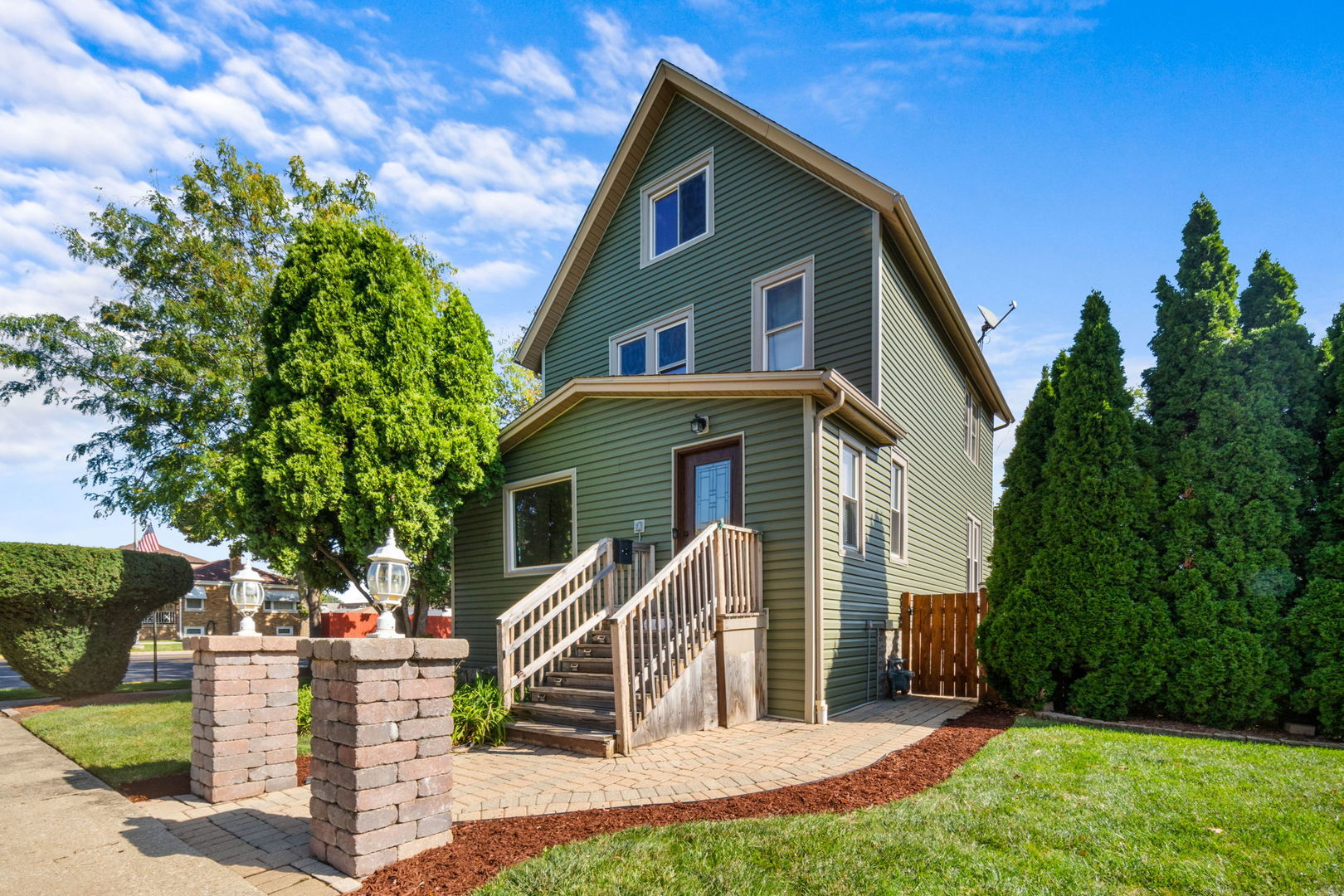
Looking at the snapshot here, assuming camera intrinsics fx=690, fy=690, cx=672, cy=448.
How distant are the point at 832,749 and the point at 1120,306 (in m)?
6.34

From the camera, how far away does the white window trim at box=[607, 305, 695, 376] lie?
11.7 metres

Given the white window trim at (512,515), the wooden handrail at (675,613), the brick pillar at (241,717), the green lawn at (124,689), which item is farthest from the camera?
the green lawn at (124,689)

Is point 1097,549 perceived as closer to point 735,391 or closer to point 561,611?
point 735,391

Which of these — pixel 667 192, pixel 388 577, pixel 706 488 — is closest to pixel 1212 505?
pixel 706 488

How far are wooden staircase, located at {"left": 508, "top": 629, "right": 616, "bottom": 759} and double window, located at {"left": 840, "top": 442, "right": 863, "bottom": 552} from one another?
10.7 ft

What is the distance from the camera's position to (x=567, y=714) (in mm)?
6715

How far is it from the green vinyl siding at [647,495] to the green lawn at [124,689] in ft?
16.6

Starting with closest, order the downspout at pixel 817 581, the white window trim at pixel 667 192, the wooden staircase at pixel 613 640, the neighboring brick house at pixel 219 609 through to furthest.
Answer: the wooden staircase at pixel 613 640
the downspout at pixel 817 581
the white window trim at pixel 667 192
the neighboring brick house at pixel 219 609

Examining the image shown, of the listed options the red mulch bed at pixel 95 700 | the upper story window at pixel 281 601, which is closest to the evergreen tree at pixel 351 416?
the red mulch bed at pixel 95 700

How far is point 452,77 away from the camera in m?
9.27

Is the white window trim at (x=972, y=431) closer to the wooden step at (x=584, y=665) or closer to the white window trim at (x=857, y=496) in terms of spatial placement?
the white window trim at (x=857, y=496)

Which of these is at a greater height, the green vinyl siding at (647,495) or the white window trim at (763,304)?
the white window trim at (763,304)

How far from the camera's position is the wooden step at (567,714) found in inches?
253

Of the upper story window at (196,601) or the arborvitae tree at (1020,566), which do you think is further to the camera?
the upper story window at (196,601)
